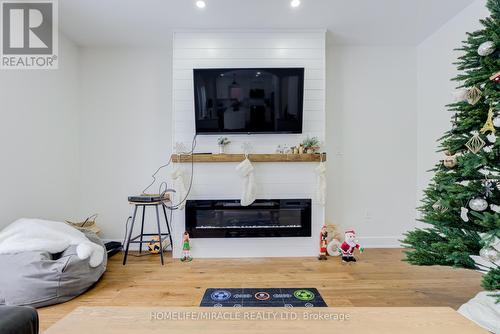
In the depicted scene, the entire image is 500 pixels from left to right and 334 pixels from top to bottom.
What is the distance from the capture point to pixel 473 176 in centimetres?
151

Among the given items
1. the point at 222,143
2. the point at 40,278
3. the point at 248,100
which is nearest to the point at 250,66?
the point at 248,100

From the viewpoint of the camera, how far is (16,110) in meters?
2.38

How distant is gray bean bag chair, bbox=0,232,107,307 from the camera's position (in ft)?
Answer: 5.79

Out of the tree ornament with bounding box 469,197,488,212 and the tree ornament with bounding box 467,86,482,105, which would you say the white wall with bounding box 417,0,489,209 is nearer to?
the tree ornament with bounding box 467,86,482,105

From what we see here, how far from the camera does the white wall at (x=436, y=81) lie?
8.54 ft

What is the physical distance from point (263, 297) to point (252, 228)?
0.97 metres

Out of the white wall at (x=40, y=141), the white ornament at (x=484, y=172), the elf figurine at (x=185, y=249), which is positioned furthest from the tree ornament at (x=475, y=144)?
the white wall at (x=40, y=141)

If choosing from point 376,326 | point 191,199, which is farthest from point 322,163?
point 376,326

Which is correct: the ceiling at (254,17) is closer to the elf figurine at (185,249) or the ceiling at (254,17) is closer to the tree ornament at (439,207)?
the tree ornament at (439,207)

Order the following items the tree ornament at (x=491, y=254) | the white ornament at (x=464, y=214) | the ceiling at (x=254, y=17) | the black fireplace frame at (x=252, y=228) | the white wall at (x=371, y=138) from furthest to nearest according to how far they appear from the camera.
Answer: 1. the white wall at (x=371, y=138)
2. the black fireplace frame at (x=252, y=228)
3. the ceiling at (x=254, y=17)
4. the white ornament at (x=464, y=214)
5. the tree ornament at (x=491, y=254)

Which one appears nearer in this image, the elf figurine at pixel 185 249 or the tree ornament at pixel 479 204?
the tree ornament at pixel 479 204

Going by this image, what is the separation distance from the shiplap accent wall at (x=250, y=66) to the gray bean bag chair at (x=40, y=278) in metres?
1.05

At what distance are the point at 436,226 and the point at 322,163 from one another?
4.40 ft

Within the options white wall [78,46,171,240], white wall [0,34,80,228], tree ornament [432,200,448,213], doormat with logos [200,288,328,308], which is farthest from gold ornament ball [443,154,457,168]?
white wall [0,34,80,228]
